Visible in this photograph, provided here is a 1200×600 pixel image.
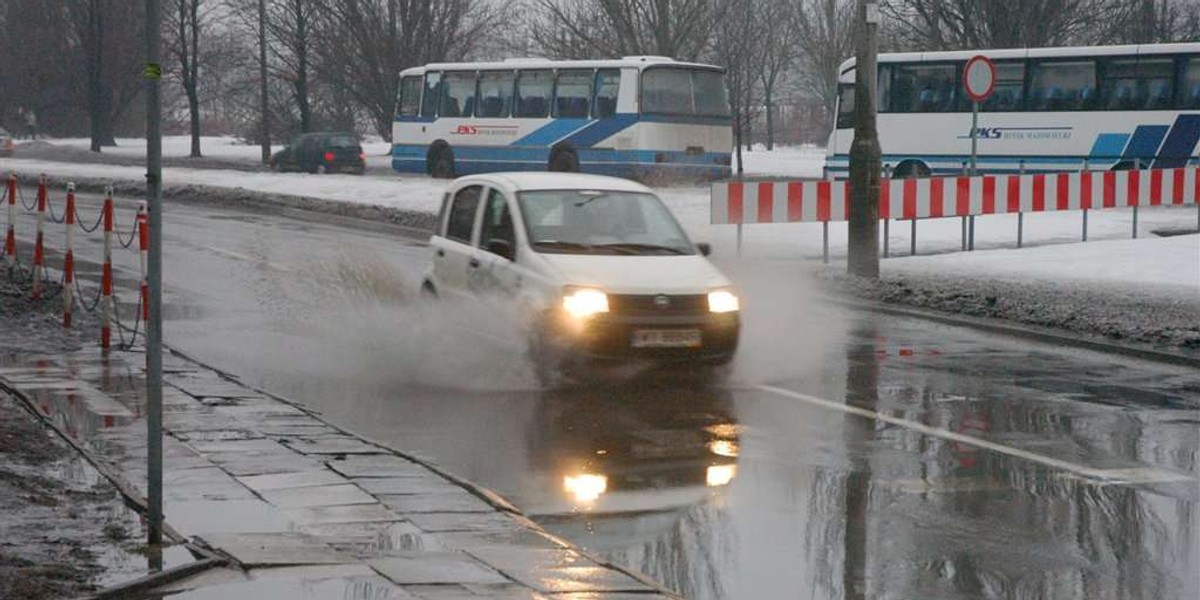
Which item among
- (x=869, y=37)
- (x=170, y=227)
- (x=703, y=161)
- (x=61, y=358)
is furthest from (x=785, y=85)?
(x=61, y=358)

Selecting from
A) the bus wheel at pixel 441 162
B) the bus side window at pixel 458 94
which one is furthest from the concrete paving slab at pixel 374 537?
the bus wheel at pixel 441 162

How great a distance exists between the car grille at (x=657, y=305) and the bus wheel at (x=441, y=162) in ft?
115

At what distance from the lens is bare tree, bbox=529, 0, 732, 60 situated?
51906mm

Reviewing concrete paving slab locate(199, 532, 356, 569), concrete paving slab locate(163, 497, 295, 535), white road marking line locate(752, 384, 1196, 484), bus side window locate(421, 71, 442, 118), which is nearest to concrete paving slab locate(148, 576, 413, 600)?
concrete paving slab locate(199, 532, 356, 569)

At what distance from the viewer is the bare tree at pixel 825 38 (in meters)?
80.9

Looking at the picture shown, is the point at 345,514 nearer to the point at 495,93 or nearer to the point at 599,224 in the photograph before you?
the point at 599,224

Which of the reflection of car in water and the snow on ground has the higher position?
the snow on ground

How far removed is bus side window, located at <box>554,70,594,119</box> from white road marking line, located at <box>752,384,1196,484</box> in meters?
31.6

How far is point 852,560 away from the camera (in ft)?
24.5

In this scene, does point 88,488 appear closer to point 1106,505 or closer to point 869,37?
point 1106,505

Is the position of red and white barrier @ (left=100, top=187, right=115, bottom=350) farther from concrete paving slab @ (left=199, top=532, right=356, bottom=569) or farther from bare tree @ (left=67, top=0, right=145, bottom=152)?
bare tree @ (left=67, top=0, right=145, bottom=152)

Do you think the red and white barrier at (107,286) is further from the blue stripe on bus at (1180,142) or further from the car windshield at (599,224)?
the blue stripe on bus at (1180,142)

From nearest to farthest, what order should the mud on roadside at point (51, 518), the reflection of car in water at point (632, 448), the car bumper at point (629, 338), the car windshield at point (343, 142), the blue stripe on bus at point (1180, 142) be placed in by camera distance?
the mud on roadside at point (51, 518) → the reflection of car in water at point (632, 448) → the car bumper at point (629, 338) → the blue stripe on bus at point (1180, 142) → the car windshield at point (343, 142)

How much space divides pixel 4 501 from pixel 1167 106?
3339 cm
